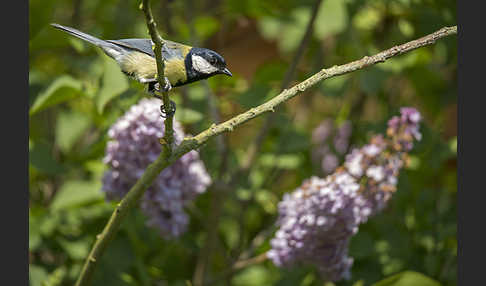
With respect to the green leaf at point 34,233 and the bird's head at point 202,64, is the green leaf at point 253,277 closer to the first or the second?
the green leaf at point 34,233

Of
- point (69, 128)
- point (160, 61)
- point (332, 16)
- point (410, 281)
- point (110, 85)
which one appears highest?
point (332, 16)

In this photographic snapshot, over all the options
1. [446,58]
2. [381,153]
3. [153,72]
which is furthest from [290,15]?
[153,72]

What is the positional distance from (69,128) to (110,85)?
0.47 m

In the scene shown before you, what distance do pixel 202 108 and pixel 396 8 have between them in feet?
2.11

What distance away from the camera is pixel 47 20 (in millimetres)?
1315

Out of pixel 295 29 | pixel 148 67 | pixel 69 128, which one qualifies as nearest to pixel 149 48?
pixel 148 67

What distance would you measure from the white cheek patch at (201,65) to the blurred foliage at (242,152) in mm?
359

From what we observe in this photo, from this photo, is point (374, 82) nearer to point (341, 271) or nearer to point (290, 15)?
point (290, 15)

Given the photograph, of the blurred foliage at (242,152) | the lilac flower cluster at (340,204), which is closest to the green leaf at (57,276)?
the blurred foliage at (242,152)

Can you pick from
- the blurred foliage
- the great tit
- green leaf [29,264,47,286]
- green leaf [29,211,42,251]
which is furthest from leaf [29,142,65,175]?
the great tit

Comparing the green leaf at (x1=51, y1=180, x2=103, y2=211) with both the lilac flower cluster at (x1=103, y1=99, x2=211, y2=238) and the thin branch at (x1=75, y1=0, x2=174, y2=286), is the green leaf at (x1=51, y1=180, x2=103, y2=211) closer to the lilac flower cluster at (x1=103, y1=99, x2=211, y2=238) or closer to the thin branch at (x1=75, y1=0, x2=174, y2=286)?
the lilac flower cluster at (x1=103, y1=99, x2=211, y2=238)

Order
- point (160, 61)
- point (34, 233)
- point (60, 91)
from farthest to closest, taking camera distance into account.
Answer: point (34, 233)
point (60, 91)
point (160, 61)

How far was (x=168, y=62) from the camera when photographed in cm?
81

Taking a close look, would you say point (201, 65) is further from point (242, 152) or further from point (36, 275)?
point (242, 152)
